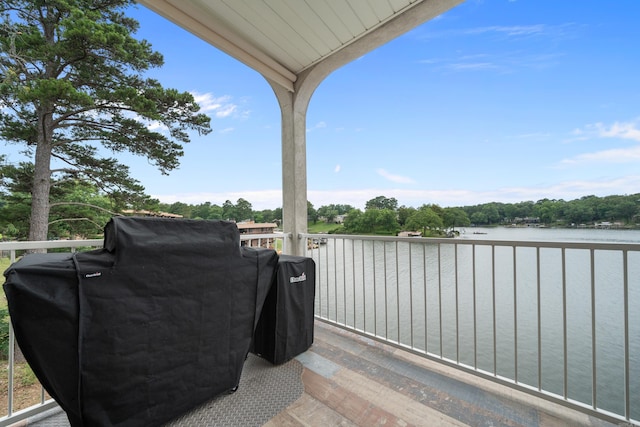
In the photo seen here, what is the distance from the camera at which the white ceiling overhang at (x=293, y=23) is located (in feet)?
6.75

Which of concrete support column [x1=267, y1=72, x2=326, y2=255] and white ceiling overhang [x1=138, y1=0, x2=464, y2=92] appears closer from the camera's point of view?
white ceiling overhang [x1=138, y1=0, x2=464, y2=92]

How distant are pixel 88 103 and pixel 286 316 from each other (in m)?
4.21

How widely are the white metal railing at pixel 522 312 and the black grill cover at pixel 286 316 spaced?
65 centimetres

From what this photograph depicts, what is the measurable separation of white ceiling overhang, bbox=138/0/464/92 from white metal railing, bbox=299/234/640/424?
75.1 inches

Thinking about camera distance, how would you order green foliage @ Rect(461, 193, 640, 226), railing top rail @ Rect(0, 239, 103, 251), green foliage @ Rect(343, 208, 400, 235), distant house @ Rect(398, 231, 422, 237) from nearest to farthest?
railing top rail @ Rect(0, 239, 103, 251), green foliage @ Rect(461, 193, 640, 226), distant house @ Rect(398, 231, 422, 237), green foliage @ Rect(343, 208, 400, 235)

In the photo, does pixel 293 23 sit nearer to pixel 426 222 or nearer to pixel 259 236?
pixel 259 236


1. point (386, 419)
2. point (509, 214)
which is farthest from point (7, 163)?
point (509, 214)

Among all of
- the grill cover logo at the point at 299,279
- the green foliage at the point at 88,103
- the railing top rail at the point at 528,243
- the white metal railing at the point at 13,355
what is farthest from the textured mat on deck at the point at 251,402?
the green foliage at the point at 88,103

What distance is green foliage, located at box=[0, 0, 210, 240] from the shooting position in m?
3.29

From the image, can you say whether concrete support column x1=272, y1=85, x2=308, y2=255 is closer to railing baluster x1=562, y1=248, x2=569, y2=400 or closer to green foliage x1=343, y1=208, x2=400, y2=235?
green foliage x1=343, y1=208, x2=400, y2=235

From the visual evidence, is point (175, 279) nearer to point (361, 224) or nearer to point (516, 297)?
point (361, 224)

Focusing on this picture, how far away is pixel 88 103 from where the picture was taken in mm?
3619

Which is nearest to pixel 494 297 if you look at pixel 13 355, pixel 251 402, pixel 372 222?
pixel 372 222

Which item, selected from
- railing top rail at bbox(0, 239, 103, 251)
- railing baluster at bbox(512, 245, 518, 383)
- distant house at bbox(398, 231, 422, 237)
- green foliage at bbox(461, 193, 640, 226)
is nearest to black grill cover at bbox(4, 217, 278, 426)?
railing top rail at bbox(0, 239, 103, 251)
